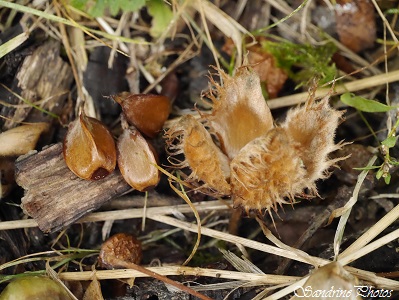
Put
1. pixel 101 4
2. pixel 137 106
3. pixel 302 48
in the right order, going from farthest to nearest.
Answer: pixel 302 48 < pixel 101 4 < pixel 137 106

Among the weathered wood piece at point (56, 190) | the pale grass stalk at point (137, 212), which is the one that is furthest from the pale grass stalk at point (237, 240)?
the weathered wood piece at point (56, 190)

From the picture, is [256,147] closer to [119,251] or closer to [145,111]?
[145,111]

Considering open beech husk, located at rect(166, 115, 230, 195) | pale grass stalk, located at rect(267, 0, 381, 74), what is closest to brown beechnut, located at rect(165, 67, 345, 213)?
open beech husk, located at rect(166, 115, 230, 195)

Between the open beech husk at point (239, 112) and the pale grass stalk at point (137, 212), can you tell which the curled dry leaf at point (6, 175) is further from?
the open beech husk at point (239, 112)

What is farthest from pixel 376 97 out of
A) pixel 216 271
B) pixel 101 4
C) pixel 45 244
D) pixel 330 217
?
pixel 45 244

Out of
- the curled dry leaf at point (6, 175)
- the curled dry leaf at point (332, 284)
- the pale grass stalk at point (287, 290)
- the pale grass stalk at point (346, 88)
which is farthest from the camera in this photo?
the pale grass stalk at point (346, 88)

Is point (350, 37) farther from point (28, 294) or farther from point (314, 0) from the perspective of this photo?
point (28, 294)
